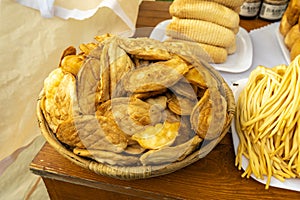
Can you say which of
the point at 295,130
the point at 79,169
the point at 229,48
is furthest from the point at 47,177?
the point at 229,48

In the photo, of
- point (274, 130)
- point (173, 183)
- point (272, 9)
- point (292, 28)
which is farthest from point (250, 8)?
point (173, 183)

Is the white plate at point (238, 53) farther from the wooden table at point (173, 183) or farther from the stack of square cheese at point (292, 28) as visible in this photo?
the wooden table at point (173, 183)

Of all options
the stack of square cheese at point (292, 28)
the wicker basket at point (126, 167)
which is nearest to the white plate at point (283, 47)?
the stack of square cheese at point (292, 28)

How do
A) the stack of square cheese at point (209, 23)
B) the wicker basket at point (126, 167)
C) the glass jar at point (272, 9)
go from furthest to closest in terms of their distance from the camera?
1. the glass jar at point (272, 9)
2. the stack of square cheese at point (209, 23)
3. the wicker basket at point (126, 167)

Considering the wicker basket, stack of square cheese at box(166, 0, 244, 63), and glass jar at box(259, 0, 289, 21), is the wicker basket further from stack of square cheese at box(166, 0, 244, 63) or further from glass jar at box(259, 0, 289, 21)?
glass jar at box(259, 0, 289, 21)

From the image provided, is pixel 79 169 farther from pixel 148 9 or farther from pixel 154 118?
pixel 148 9

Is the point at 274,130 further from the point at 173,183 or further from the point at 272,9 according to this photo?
the point at 272,9
